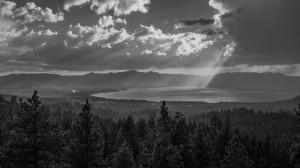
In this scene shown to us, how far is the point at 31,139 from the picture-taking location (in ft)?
78.8

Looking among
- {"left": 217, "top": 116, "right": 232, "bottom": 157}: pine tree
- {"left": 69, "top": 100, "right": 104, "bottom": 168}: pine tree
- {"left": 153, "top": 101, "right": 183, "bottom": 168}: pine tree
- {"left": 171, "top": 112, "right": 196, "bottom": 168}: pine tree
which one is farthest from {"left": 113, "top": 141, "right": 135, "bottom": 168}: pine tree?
{"left": 217, "top": 116, "right": 232, "bottom": 157}: pine tree

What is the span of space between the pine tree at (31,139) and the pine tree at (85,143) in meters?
2.30

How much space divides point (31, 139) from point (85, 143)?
5.12 metres

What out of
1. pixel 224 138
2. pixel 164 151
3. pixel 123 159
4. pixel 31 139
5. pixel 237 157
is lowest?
pixel 123 159

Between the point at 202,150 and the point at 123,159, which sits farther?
the point at 202,150

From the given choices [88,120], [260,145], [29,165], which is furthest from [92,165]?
[260,145]

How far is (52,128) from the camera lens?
25281 mm

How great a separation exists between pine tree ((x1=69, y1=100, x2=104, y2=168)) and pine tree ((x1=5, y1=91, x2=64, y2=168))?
7.56 feet

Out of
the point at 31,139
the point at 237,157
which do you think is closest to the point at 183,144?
the point at 237,157

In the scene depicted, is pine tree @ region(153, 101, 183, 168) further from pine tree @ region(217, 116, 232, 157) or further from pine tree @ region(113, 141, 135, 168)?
pine tree @ region(217, 116, 232, 157)

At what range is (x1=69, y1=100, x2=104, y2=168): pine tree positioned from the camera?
27.5m

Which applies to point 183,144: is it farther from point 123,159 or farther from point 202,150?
point 123,159

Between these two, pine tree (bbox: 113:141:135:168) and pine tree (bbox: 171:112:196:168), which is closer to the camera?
pine tree (bbox: 113:141:135:168)

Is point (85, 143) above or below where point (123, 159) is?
above
